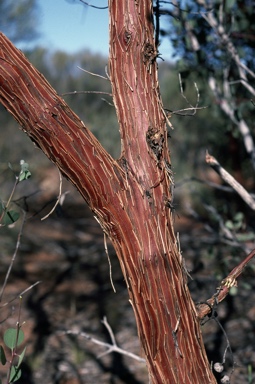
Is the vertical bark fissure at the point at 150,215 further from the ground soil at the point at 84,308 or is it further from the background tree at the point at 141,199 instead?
the ground soil at the point at 84,308

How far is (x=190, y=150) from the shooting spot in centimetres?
1109

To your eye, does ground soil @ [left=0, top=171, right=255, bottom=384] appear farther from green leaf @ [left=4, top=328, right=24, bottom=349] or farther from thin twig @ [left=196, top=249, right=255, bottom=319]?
thin twig @ [left=196, top=249, right=255, bottom=319]

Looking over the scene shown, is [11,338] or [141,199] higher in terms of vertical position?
[141,199]

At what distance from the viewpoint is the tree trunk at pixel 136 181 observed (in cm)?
139

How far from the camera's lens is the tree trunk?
1395 millimetres

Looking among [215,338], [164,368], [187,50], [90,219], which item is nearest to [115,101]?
[164,368]

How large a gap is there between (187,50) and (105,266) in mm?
3356

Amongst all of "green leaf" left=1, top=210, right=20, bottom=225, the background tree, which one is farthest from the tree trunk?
"green leaf" left=1, top=210, right=20, bottom=225

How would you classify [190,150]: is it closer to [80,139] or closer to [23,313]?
[23,313]

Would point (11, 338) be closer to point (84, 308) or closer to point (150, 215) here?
point (150, 215)

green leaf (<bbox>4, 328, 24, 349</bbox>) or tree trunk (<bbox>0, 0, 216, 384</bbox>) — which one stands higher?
tree trunk (<bbox>0, 0, 216, 384</bbox>)

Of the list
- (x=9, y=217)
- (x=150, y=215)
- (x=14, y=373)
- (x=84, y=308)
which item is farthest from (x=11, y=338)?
(x=84, y=308)

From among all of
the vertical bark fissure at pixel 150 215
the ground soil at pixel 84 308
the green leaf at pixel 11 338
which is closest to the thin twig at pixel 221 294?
the vertical bark fissure at pixel 150 215

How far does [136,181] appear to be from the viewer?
1439 millimetres
